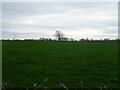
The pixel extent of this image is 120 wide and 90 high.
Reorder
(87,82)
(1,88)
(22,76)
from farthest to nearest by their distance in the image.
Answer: (22,76) < (87,82) < (1,88)

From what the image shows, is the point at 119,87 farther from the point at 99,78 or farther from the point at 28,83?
the point at 28,83

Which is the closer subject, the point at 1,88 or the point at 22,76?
the point at 1,88

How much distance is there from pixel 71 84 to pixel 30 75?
257 cm

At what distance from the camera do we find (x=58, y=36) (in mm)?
136875

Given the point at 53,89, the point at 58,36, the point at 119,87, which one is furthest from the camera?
the point at 58,36

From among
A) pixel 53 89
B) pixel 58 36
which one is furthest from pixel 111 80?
pixel 58 36

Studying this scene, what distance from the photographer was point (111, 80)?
10945 millimetres

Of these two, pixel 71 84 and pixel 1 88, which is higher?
pixel 1 88

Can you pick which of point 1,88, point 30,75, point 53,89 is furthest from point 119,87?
point 1,88

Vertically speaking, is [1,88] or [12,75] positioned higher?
[1,88]

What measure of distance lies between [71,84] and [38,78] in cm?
177

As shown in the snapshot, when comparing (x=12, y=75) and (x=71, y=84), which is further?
(x=12, y=75)

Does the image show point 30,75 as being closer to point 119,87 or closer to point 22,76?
point 22,76

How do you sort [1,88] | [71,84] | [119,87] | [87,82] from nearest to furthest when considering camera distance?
[1,88] → [119,87] → [71,84] → [87,82]
